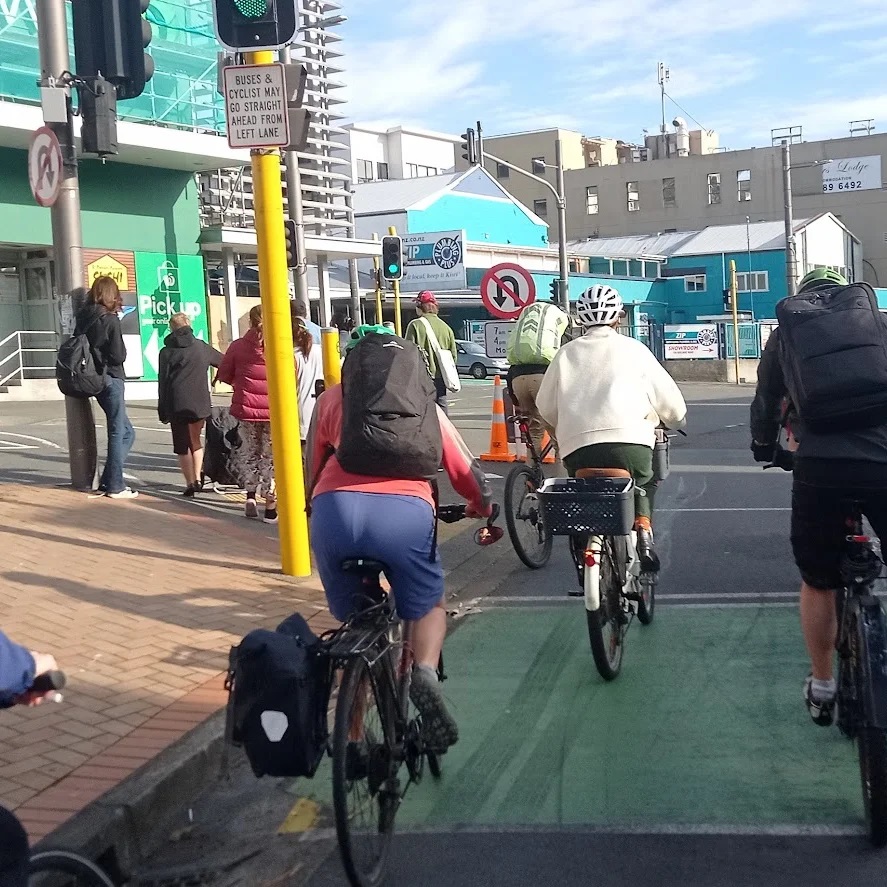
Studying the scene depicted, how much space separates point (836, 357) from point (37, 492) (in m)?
7.98

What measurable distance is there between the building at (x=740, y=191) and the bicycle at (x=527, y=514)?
73.3 meters

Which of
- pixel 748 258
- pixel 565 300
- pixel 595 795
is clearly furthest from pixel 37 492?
pixel 748 258

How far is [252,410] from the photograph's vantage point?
9.88m

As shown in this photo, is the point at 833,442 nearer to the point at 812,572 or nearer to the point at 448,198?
the point at 812,572

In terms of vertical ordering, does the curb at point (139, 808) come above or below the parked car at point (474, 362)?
below

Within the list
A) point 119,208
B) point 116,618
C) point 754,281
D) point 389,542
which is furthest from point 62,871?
point 754,281

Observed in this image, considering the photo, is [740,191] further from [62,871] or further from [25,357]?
[62,871]

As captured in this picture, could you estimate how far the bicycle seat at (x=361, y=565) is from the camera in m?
3.91

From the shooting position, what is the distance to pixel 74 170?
977cm

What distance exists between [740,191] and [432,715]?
80.3 meters

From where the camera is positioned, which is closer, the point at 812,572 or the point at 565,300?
the point at 812,572

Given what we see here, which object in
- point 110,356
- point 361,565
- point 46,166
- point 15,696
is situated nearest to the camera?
point 15,696

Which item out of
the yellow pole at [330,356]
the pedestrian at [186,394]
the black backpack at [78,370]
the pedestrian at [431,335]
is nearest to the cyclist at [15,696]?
the yellow pole at [330,356]

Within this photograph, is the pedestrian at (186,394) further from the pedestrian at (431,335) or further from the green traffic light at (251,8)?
the green traffic light at (251,8)
